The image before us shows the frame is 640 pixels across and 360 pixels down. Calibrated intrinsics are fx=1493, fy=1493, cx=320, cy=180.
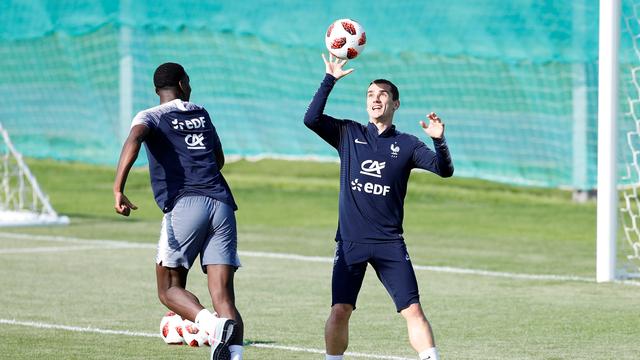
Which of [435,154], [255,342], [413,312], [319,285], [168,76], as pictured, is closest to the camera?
[413,312]

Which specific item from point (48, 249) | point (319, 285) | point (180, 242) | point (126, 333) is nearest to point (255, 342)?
point (126, 333)

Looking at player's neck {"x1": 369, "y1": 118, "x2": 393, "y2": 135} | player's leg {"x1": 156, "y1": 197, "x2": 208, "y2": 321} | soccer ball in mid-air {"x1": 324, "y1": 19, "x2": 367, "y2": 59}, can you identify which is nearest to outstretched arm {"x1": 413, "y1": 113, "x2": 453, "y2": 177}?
player's neck {"x1": 369, "y1": 118, "x2": 393, "y2": 135}

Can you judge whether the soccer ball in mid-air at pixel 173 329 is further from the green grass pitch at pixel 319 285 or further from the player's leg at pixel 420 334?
the player's leg at pixel 420 334

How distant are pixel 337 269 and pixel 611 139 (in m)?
6.53

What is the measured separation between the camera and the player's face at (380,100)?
9.29 metres

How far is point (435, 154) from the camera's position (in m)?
9.26

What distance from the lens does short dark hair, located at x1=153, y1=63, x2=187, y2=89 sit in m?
9.94

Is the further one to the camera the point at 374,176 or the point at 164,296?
the point at 164,296

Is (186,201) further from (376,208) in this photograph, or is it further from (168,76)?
(376,208)

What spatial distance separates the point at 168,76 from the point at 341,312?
2.01 m

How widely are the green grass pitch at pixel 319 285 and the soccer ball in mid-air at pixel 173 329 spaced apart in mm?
343

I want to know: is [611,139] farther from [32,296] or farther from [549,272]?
Result: [32,296]

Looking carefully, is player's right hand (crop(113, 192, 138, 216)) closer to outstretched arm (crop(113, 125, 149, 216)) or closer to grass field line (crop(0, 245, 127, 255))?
outstretched arm (crop(113, 125, 149, 216))

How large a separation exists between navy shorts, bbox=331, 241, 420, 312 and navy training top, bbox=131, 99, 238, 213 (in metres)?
1.06
